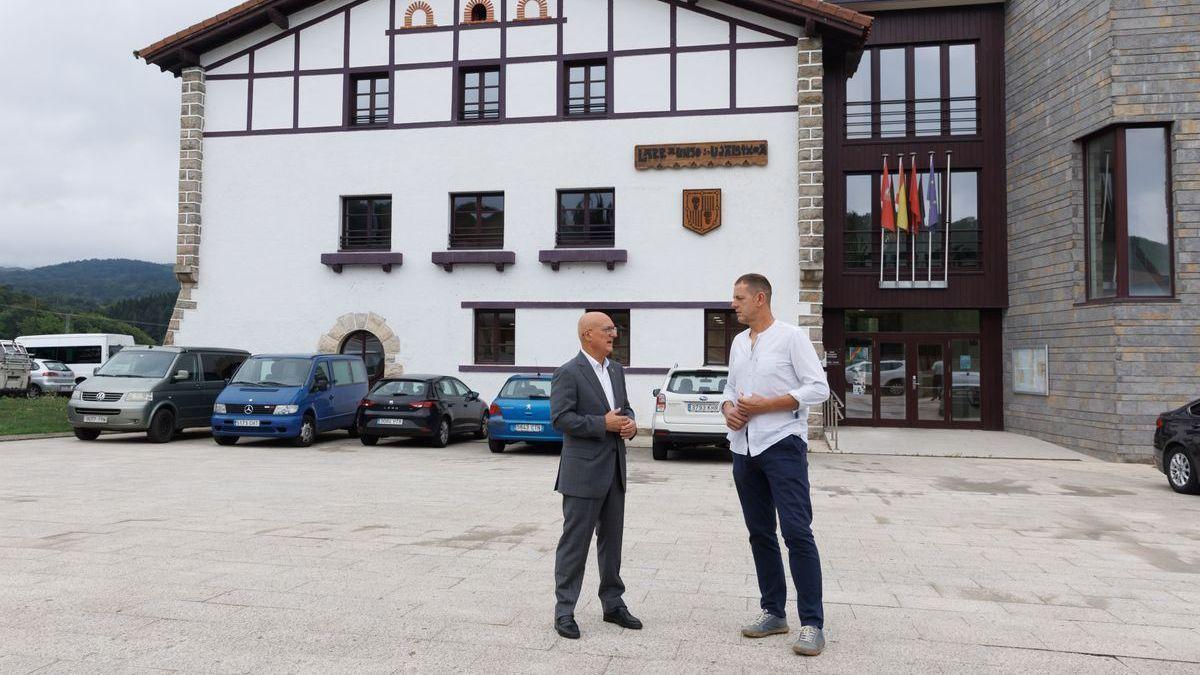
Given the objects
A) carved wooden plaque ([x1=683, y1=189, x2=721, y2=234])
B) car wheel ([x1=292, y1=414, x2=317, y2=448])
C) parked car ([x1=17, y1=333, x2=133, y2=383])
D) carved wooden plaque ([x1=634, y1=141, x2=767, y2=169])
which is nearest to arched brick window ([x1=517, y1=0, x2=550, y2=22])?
carved wooden plaque ([x1=634, y1=141, x2=767, y2=169])

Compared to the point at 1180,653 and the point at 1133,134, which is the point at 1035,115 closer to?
the point at 1133,134

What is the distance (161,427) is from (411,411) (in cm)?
466

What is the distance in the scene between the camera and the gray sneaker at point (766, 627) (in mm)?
4254

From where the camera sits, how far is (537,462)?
1305 cm

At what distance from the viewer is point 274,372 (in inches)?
603

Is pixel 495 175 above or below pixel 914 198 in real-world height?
above

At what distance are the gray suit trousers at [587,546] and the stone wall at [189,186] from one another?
18.6 m

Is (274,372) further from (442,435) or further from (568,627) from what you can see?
(568,627)

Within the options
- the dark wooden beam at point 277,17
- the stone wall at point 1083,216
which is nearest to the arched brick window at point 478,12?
the dark wooden beam at point 277,17

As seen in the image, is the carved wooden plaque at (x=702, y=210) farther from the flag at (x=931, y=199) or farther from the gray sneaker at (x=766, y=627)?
the gray sneaker at (x=766, y=627)

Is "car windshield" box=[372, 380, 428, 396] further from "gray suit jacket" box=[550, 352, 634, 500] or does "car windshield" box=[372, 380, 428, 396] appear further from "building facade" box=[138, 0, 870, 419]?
"gray suit jacket" box=[550, 352, 634, 500]

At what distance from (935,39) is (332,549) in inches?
Result: 728

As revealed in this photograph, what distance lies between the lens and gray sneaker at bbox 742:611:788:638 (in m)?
4.25

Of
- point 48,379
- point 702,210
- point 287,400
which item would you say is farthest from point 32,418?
point 702,210
